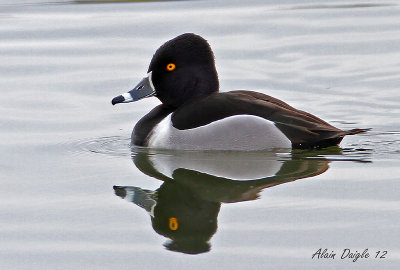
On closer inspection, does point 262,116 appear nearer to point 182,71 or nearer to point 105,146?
point 182,71

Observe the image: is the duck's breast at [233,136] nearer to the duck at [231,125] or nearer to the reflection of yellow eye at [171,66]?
the duck at [231,125]

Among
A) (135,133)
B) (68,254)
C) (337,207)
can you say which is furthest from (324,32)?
(68,254)

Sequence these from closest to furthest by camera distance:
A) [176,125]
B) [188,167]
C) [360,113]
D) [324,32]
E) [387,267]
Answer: [387,267] → [188,167] → [176,125] → [360,113] → [324,32]

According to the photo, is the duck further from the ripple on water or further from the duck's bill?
the duck's bill

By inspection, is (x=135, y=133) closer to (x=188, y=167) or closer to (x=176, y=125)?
(x=176, y=125)

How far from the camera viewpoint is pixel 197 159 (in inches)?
323

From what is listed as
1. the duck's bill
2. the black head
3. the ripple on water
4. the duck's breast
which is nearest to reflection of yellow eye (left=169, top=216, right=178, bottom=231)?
the duck's breast

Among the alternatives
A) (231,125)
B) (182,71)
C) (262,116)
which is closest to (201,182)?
(231,125)

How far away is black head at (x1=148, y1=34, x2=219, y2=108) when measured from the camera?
8758mm

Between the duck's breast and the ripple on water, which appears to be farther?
the ripple on water

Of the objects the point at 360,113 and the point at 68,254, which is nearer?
the point at 68,254

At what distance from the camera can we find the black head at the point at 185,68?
8.76 metres

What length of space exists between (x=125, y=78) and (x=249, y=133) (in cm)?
366

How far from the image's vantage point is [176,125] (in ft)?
27.9
